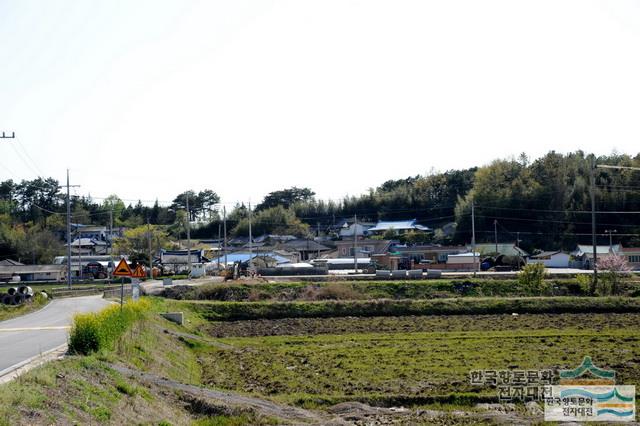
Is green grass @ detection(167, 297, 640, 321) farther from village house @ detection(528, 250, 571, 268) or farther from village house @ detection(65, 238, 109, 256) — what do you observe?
village house @ detection(65, 238, 109, 256)

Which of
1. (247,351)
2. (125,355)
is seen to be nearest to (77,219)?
(247,351)

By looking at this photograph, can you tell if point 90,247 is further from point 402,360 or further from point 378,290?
point 402,360

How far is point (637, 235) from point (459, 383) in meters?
58.5

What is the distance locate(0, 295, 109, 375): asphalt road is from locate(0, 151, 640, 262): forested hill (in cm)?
4006

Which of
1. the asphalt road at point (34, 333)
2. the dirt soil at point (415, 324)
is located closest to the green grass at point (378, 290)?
the dirt soil at point (415, 324)

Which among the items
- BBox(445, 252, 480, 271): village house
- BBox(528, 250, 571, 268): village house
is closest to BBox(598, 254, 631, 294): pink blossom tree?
BBox(445, 252, 480, 271): village house

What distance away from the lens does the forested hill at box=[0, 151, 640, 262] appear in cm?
7338

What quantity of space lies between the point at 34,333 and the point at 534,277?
31871 millimetres

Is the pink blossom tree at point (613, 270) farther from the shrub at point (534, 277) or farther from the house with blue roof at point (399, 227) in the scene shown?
the house with blue roof at point (399, 227)

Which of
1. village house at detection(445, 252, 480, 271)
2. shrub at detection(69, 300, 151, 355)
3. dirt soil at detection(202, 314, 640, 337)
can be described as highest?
shrub at detection(69, 300, 151, 355)

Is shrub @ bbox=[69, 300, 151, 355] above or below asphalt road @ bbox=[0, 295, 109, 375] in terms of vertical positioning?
above

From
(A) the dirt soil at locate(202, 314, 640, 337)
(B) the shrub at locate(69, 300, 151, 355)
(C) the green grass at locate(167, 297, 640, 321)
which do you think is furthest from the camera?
(C) the green grass at locate(167, 297, 640, 321)

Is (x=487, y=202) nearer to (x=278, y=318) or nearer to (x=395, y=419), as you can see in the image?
(x=278, y=318)

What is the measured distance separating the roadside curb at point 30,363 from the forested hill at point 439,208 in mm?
56017
